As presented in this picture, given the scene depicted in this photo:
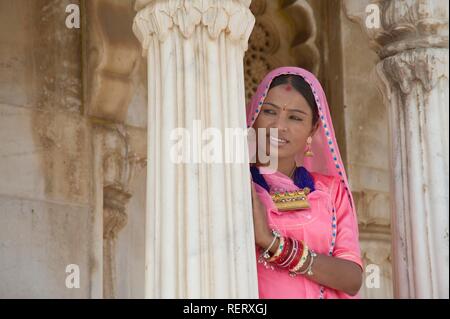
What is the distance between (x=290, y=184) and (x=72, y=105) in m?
1.65

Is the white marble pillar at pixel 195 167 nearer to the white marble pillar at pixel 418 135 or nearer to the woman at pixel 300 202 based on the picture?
the woman at pixel 300 202

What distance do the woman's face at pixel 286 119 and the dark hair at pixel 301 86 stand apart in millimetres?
18

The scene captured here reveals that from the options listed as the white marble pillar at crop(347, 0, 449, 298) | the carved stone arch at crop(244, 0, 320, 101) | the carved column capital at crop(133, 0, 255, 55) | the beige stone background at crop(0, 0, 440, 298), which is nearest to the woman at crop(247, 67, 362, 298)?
the white marble pillar at crop(347, 0, 449, 298)

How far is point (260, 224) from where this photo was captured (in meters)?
6.59

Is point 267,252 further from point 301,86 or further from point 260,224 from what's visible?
point 301,86

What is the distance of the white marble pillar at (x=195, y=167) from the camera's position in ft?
20.2

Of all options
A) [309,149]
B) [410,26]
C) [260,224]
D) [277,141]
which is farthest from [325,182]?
[410,26]

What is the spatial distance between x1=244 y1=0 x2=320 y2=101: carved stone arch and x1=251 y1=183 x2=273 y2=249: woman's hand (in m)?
2.65

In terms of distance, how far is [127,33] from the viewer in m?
8.23

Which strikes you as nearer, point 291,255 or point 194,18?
point 194,18

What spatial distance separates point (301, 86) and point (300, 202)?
1.92ft
